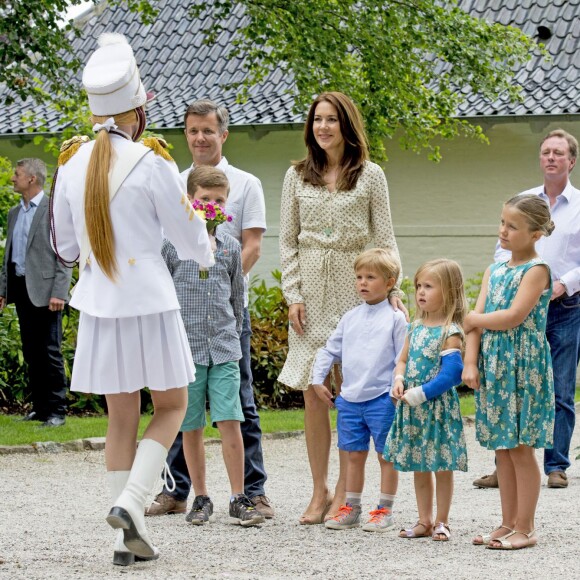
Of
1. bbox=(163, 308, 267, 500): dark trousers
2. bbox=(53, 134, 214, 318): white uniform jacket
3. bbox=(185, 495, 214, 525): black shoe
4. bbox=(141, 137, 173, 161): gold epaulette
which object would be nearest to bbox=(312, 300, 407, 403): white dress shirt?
bbox=(163, 308, 267, 500): dark trousers

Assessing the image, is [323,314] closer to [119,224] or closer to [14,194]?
[119,224]

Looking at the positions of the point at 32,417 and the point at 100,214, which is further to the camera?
the point at 32,417

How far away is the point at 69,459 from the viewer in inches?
359

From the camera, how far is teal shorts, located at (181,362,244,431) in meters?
→ 6.23

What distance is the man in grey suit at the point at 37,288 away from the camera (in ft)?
33.9

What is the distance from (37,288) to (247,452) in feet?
13.9

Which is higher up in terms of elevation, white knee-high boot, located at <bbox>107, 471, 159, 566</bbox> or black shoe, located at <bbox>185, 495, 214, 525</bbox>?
white knee-high boot, located at <bbox>107, 471, 159, 566</bbox>

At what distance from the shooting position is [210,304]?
6301 mm

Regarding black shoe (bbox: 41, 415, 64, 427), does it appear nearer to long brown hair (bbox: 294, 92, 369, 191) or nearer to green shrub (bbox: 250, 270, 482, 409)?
green shrub (bbox: 250, 270, 482, 409)

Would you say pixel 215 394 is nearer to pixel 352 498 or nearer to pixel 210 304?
pixel 210 304

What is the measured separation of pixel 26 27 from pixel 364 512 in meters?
5.98

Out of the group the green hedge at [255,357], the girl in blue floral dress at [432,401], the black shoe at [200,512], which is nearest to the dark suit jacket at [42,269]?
the green hedge at [255,357]

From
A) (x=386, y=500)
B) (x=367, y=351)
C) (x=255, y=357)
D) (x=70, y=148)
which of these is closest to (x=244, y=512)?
(x=386, y=500)

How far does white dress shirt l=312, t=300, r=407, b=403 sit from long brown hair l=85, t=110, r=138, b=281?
154 centimetres
